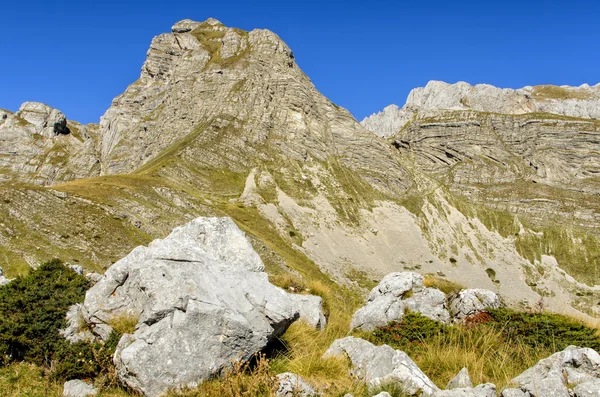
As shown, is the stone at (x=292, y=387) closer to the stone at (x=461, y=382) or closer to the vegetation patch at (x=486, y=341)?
the stone at (x=461, y=382)

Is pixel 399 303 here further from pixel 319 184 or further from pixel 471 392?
pixel 319 184

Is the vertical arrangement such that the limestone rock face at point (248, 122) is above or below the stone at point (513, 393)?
above

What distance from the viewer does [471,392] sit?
7.38m

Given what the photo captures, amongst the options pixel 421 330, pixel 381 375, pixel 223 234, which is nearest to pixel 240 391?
pixel 381 375

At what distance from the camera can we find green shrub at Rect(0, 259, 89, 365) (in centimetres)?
948

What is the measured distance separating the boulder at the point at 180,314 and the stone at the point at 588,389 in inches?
229

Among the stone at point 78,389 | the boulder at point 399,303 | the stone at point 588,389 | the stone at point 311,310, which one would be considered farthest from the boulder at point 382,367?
the stone at point 78,389

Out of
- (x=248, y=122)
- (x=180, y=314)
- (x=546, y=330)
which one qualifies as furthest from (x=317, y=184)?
(x=180, y=314)

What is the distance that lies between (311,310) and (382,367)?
3.84 meters

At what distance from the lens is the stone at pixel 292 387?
24.3 feet

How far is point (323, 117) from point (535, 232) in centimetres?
9158

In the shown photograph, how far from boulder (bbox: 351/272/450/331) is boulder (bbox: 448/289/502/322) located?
472mm

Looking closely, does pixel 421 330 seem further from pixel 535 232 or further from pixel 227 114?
pixel 535 232

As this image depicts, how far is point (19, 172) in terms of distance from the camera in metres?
184
